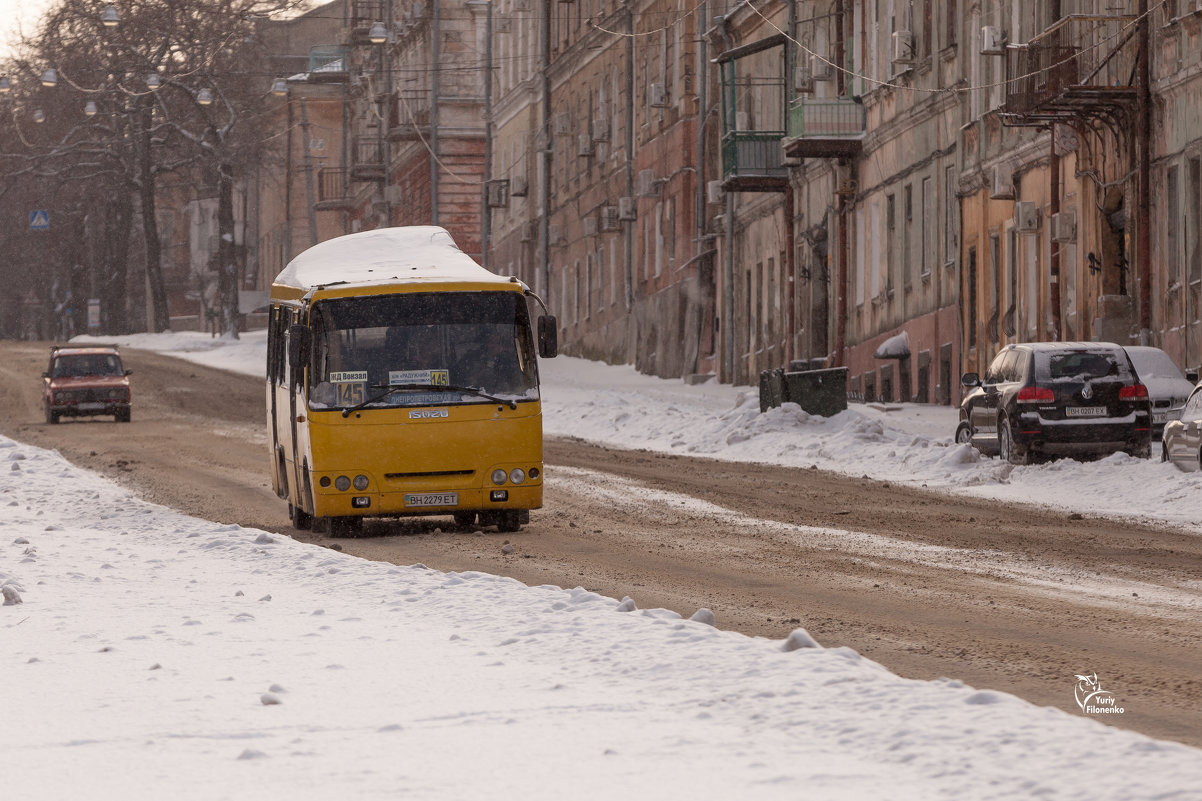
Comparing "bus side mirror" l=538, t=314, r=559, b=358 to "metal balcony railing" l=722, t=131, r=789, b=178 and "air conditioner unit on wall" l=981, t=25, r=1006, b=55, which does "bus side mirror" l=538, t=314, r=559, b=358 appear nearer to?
"air conditioner unit on wall" l=981, t=25, r=1006, b=55

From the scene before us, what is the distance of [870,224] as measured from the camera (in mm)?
44188

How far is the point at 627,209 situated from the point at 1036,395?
118 feet

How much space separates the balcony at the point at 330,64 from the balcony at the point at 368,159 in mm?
2813

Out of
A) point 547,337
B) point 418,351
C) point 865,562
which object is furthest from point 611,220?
point 865,562

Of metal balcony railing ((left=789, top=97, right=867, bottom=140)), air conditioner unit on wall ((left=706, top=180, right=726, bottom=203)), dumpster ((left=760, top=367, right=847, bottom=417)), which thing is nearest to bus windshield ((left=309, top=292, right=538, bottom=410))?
dumpster ((left=760, top=367, right=847, bottom=417))

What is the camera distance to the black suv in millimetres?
24469

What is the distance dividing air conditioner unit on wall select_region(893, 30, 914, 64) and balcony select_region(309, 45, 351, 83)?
5275cm

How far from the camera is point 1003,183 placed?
1404 inches

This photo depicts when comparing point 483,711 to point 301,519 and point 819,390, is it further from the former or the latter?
point 819,390

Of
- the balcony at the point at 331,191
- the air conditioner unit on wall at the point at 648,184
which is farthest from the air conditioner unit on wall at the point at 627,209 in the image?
the balcony at the point at 331,191

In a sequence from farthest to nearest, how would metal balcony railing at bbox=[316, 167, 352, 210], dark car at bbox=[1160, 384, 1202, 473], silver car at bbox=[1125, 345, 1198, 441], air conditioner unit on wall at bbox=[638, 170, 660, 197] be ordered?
metal balcony railing at bbox=[316, 167, 352, 210], air conditioner unit on wall at bbox=[638, 170, 660, 197], silver car at bbox=[1125, 345, 1198, 441], dark car at bbox=[1160, 384, 1202, 473]

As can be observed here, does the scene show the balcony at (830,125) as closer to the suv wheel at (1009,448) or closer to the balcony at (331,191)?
the suv wheel at (1009,448)

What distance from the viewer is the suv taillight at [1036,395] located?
80.8 ft

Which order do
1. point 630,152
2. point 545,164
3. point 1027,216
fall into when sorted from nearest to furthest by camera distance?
point 1027,216, point 630,152, point 545,164
